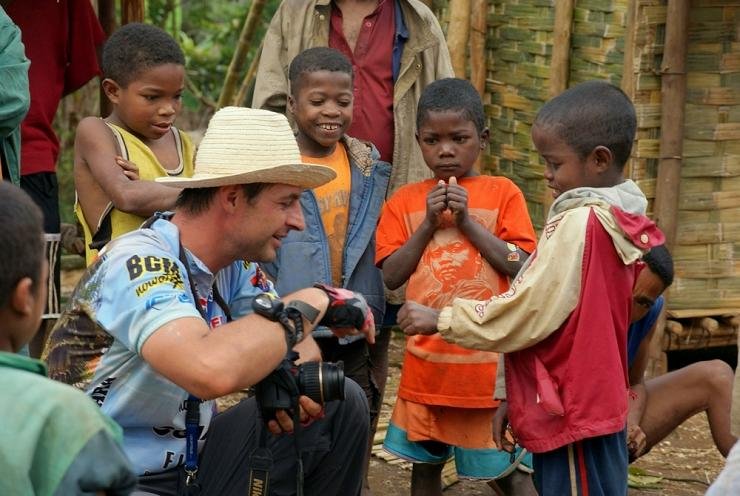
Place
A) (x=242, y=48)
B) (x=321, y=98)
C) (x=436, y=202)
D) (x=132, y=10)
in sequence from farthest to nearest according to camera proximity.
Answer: (x=242, y=48) < (x=132, y=10) < (x=321, y=98) < (x=436, y=202)

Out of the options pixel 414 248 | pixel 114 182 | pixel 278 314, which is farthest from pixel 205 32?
pixel 278 314

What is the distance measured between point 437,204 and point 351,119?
0.81 meters

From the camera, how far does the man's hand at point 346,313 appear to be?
3.64 metres

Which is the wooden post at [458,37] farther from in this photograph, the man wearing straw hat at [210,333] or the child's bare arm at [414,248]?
Result: the man wearing straw hat at [210,333]

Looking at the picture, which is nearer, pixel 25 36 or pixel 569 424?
pixel 569 424

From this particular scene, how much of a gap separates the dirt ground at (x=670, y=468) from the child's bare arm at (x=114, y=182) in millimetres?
1663

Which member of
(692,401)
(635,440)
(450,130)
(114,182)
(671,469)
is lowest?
(671,469)

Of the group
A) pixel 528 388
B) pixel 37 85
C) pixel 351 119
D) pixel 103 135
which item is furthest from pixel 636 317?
pixel 37 85

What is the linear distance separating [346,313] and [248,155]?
560mm

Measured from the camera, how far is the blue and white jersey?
335 centimetres

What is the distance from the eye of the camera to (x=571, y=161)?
390 cm

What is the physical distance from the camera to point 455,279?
4.50 m

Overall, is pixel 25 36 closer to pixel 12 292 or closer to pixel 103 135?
pixel 103 135

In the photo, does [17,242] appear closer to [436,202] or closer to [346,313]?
[346,313]
